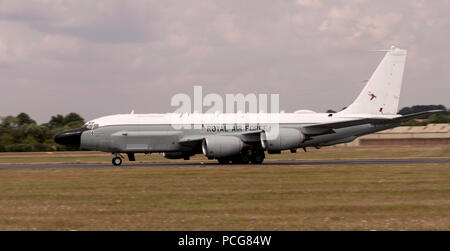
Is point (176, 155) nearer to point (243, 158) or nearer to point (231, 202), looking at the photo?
point (243, 158)

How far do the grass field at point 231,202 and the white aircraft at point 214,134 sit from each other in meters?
10.9

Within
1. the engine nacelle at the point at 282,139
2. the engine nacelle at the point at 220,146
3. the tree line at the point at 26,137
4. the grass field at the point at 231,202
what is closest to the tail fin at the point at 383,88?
the engine nacelle at the point at 282,139

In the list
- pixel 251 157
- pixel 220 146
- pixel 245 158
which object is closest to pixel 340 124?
pixel 251 157

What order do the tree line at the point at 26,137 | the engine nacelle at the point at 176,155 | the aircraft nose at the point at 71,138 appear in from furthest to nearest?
the tree line at the point at 26,137
the engine nacelle at the point at 176,155
the aircraft nose at the point at 71,138

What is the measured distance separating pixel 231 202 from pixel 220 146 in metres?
20.2

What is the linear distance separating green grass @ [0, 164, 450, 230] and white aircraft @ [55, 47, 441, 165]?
35.7 feet

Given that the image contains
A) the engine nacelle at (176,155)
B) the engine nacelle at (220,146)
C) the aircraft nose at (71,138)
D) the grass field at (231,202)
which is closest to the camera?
the grass field at (231,202)

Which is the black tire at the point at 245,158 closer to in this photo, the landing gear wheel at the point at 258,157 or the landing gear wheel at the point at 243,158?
the landing gear wheel at the point at 243,158

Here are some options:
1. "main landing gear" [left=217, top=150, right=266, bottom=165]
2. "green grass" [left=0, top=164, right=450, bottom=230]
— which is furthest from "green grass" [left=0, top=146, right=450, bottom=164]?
"green grass" [left=0, top=164, right=450, bottom=230]

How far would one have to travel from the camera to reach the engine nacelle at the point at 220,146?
1501 inches

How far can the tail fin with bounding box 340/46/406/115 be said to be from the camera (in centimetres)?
4400

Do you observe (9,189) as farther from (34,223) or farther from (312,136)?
(312,136)

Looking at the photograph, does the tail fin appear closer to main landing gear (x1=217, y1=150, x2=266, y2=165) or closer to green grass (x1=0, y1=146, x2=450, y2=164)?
green grass (x1=0, y1=146, x2=450, y2=164)

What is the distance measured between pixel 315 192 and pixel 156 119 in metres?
21.6
